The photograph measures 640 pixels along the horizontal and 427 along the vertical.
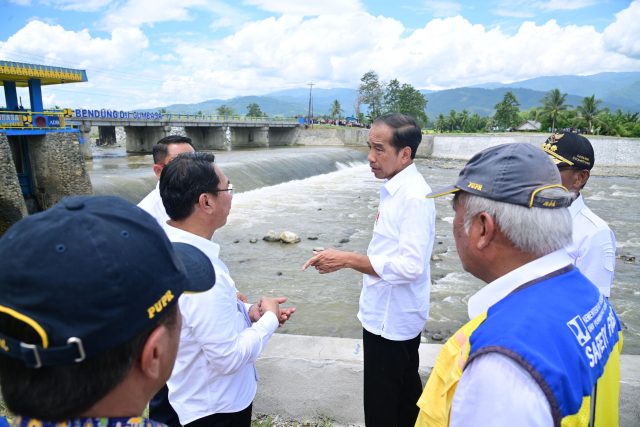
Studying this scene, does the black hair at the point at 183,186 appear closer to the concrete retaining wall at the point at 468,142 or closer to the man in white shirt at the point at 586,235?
the man in white shirt at the point at 586,235

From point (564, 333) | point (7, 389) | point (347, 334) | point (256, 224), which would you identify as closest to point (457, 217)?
point (564, 333)

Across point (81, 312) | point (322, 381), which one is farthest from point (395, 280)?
point (81, 312)

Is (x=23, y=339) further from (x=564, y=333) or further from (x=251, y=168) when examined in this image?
(x=251, y=168)

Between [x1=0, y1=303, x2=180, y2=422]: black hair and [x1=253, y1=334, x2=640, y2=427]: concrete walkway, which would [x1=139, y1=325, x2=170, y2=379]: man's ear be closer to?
[x1=0, y1=303, x2=180, y2=422]: black hair

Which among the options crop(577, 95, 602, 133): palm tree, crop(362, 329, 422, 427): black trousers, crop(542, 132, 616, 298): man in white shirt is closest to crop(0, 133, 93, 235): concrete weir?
crop(362, 329, 422, 427): black trousers

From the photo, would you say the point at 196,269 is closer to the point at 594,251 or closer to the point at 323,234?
the point at 594,251

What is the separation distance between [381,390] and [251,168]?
20.3 m

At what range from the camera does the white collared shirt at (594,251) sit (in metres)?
2.34

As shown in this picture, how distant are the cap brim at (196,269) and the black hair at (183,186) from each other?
1.90 ft

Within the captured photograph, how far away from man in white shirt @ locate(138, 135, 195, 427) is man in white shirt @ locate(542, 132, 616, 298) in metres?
2.28

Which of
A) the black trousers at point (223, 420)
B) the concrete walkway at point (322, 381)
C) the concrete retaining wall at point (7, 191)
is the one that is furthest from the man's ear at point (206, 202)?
the concrete retaining wall at point (7, 191)

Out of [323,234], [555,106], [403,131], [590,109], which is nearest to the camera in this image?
[403,131]

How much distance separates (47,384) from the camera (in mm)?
817

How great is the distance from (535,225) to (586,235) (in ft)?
4.65
